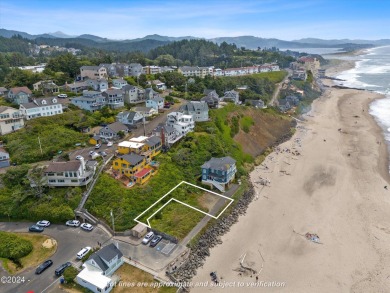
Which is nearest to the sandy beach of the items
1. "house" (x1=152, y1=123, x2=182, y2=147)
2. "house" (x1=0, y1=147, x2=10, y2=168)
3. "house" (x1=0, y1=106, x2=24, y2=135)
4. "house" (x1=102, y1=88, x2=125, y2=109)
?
"house" (x1=152, y1=123, x2=182, y2=147)

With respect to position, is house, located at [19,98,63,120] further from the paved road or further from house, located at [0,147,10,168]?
the paved road

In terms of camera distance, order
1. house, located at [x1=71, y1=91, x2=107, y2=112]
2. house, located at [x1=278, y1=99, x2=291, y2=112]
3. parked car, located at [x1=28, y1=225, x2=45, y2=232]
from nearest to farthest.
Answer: parked car, located at [x1=28, y1=225, x2=45, y2=232] < house, located at [x1=71, y1=91, x2=107, y2=112] < house, located at [x1=278, y1=99, x2=291, y2=112]

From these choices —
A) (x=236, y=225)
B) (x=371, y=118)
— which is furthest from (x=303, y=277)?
(x=371, y=118)

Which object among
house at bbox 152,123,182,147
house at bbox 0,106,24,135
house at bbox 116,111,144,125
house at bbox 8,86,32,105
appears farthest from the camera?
house at bbox 8,86,32,105

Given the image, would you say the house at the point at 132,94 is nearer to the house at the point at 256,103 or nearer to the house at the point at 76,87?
the house at the point at 76,87

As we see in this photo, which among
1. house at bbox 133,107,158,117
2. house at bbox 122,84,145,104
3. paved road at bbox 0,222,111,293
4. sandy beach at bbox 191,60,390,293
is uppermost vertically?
house at bbox 122,84,145,104

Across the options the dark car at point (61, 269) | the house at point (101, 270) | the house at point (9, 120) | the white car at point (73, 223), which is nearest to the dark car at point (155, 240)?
the house at point (101, 270)

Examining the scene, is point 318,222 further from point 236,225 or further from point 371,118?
point 371,118
